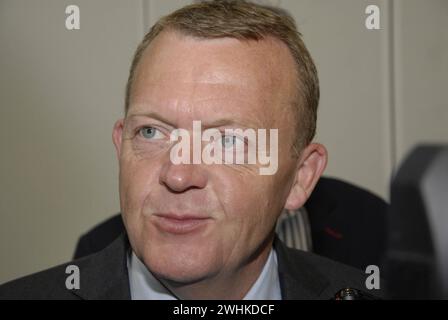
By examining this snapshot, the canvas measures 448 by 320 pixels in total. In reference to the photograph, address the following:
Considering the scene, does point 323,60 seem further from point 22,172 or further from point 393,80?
point 22,172

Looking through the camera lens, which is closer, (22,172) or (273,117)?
(273,117)

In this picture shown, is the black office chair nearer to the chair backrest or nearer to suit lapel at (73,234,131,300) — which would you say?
suit lapel at (73,234,131,300)

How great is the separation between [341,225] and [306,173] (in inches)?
11.1

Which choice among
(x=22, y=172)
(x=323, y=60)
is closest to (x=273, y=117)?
(x=323, y=60)

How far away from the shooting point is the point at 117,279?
772mm

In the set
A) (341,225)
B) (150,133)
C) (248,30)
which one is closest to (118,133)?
(150,133)

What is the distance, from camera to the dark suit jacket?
2.52 ft

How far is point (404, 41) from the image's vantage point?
107 centimetres

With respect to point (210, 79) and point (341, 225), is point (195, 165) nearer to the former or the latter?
point (210, 79)

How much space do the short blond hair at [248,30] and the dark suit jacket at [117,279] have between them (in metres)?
0.18

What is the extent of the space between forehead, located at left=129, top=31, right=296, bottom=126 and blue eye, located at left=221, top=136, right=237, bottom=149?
3cm

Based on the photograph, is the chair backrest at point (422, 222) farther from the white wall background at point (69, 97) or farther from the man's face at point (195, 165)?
the white wall background at point (69, 97)
